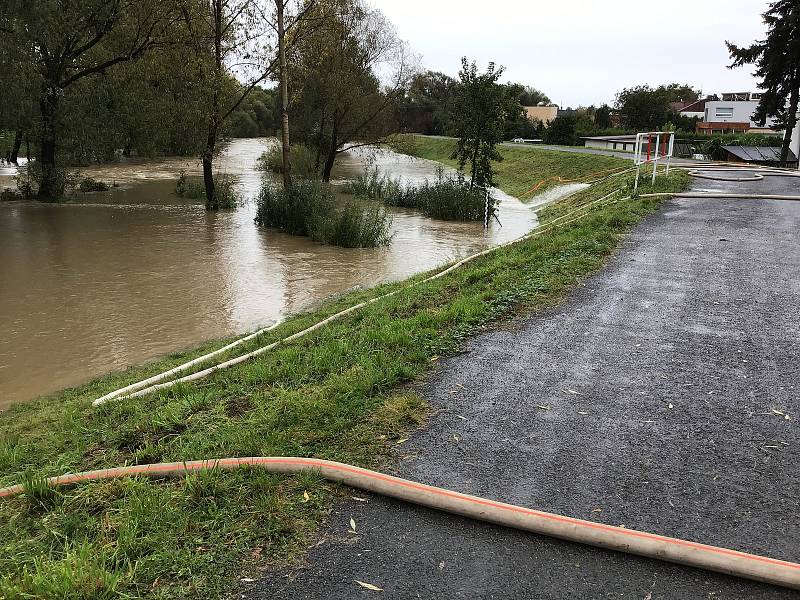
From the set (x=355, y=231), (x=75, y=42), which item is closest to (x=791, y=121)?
(x=355, y=231)

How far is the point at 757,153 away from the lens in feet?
111

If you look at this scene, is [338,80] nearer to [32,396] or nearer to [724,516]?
[32,396]

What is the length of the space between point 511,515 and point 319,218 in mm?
13715

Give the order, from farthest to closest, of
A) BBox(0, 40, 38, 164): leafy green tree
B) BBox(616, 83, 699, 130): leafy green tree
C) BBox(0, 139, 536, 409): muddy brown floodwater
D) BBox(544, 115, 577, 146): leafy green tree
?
BBox(616, 83, 699, 130): leafy green tree
BBox(544, 115, 577, 146): leafy green tree
BBox(0, 40, 38, 164): leafy green tree
BBox(0, 139, 536, 409): muddy brown floodwater

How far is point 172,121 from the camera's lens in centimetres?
1919

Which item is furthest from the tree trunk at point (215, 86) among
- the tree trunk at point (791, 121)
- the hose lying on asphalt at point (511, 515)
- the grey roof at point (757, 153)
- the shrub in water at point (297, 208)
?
the tree trunk at point (791, 121)

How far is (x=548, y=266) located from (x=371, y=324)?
9.61 ft

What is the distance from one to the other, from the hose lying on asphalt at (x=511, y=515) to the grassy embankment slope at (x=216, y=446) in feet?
0.29

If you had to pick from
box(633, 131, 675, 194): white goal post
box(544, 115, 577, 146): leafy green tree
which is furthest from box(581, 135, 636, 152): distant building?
box(633, 131, 675, 194): white goal post

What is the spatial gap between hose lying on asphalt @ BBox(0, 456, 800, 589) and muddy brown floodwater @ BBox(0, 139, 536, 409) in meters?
3.82

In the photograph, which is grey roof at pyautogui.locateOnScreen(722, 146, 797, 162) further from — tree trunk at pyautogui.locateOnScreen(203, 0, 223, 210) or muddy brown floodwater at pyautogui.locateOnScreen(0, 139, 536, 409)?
tree trunk at pyautogui.locateOnScreen(203, 0, 223, 210)

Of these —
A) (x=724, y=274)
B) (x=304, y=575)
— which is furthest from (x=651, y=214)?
(x=304, y=575)

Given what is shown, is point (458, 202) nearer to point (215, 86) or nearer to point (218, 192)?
point (215, 86)

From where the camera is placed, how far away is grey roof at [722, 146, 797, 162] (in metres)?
32.7
